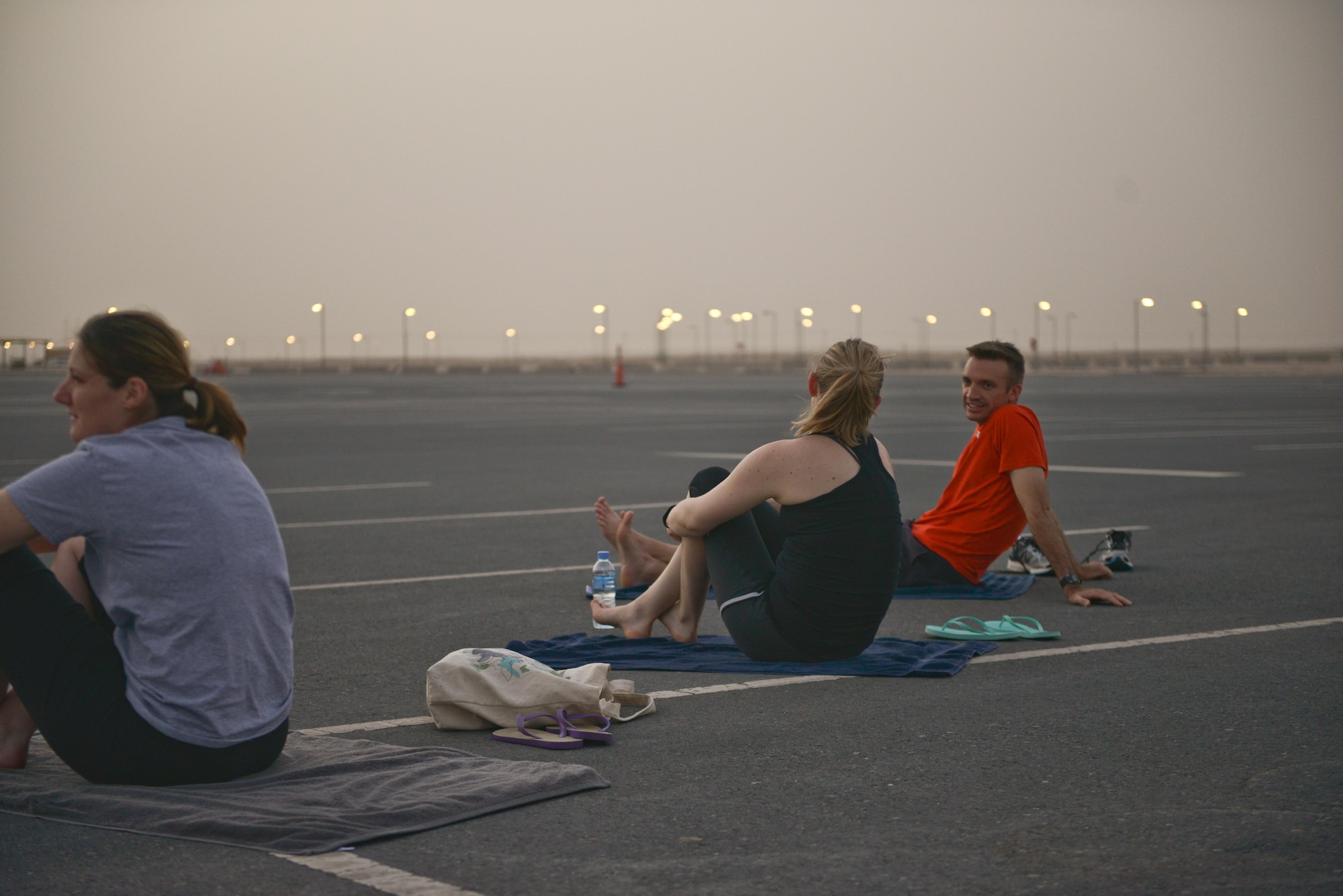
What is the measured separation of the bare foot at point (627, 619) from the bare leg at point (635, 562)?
0.80 m

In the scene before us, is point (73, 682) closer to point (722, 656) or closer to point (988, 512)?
point (722, 656)

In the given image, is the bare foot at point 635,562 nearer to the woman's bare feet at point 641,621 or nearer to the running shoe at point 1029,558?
the woman's bare feet at point 641,621

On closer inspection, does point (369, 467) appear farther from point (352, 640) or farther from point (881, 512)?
point (881, 512)

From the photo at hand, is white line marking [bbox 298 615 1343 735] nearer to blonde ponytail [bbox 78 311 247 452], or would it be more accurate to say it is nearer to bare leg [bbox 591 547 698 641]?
bare leg [bbox 591 547 698 641]

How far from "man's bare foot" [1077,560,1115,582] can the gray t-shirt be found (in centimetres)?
571

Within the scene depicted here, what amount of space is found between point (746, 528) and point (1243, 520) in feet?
22.8

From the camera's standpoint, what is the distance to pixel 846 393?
19.8 ft

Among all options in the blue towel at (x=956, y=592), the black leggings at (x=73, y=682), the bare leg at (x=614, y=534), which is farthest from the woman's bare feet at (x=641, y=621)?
the black leggings at (x=73, y=682)

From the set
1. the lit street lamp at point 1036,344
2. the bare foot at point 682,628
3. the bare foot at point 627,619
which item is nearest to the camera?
the bare foot at point 682,628

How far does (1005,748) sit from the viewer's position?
4895mm

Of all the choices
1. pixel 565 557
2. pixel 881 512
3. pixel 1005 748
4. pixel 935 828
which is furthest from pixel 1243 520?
pixel 935 828

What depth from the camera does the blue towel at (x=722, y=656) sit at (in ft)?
20.4

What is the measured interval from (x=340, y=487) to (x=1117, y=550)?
8627mm

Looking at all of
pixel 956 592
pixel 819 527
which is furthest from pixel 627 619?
pixel 956 592
